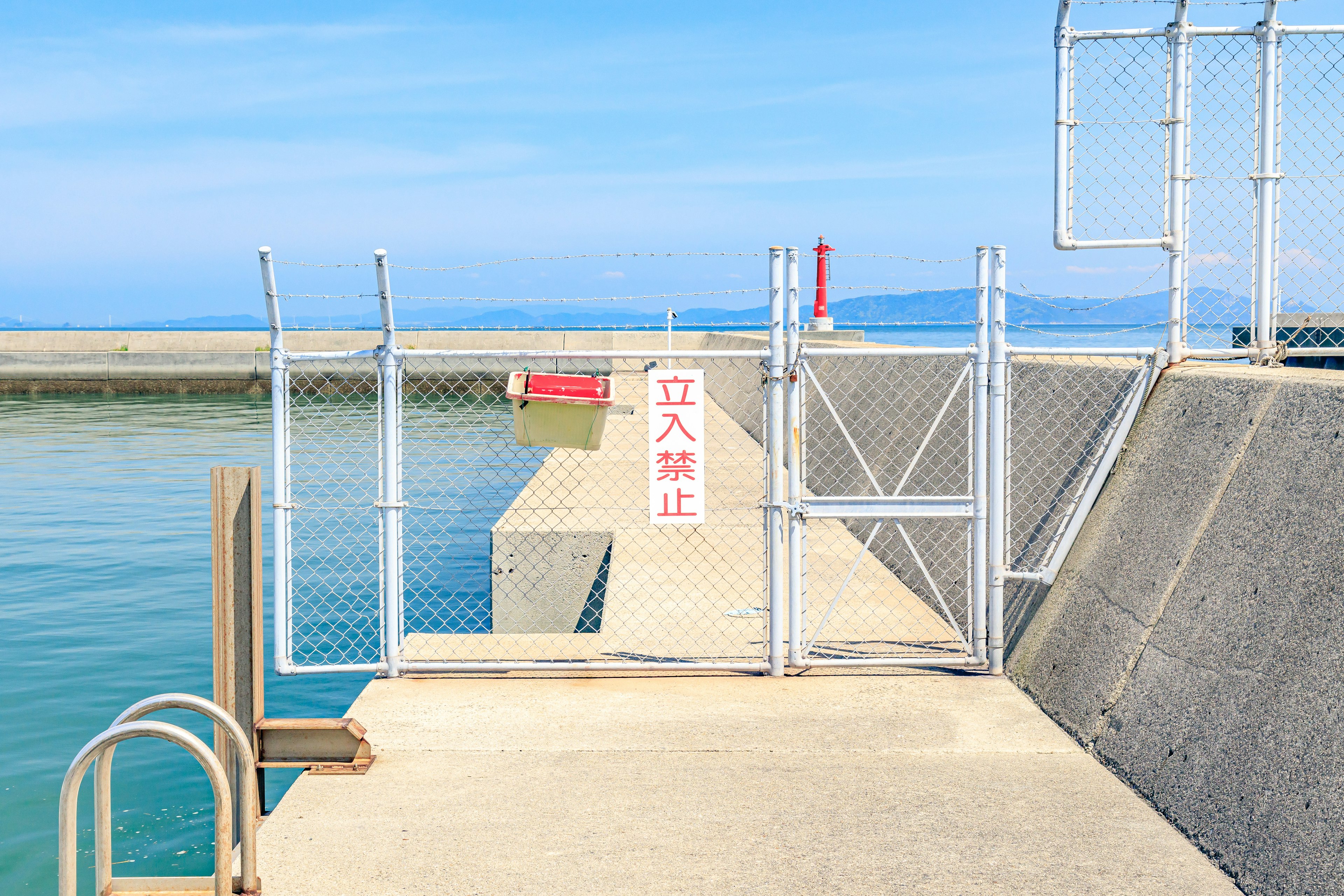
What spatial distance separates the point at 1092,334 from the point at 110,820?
5.41 m

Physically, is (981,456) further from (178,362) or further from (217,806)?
(178,362)

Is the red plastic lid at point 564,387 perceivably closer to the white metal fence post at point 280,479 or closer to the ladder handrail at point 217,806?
the white metal fence post at point 280,479

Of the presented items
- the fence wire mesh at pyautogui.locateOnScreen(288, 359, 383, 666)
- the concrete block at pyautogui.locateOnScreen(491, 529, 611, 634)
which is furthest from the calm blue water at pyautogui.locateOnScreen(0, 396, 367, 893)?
the concrete block at pyautogui.locateOnScreen(491, 529, 611, 634)

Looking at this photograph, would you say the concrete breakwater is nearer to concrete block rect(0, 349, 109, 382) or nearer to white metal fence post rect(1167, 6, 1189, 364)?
concrete block rect(0, 349, 109, 382)

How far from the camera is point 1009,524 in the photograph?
276 inches

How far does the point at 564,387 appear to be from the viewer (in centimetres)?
617

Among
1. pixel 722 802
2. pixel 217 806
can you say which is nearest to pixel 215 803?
pixel 217 806

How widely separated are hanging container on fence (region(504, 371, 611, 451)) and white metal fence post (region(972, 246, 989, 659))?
7.14ft

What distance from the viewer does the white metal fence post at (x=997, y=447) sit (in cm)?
602

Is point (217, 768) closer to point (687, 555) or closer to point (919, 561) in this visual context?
point (919, 561)

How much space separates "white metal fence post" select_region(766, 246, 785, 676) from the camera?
19.9ft

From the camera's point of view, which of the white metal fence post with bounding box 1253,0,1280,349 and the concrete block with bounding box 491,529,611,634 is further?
the concrete block with bounding box 491,529,611,634

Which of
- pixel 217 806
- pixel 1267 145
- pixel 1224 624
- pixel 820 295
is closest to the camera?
pixel 217 806

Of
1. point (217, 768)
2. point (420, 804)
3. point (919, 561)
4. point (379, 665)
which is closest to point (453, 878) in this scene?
point (420, 804)
